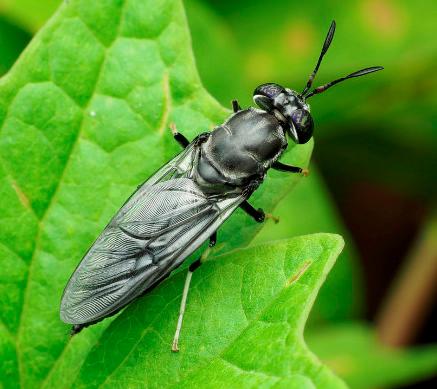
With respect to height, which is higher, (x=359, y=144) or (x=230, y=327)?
(x=230, y=327)

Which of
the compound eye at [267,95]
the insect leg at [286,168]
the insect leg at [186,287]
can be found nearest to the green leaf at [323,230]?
the compound eye at [267,95]

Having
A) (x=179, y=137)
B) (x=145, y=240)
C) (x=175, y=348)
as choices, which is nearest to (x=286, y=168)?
(x=179, y=137)

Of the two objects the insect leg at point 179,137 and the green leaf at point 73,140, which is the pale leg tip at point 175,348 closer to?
the green leaf at point 73,140

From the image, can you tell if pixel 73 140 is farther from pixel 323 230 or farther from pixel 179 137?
pixel 323 230

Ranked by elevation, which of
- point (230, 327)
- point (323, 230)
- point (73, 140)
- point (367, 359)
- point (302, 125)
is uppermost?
point (73, 140)

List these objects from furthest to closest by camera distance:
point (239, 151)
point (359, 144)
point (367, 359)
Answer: point (359, 144)
point (367, 359)
point (239, 151)

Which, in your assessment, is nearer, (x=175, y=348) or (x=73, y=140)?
(x=175, y=348)
